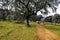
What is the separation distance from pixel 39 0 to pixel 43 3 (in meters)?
1.26

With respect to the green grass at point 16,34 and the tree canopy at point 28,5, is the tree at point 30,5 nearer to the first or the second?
the tree canopy at point 28,5

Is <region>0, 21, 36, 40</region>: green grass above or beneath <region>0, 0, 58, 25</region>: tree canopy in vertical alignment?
beneath

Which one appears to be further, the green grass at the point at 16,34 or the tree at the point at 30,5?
the tree at the point at 30,5

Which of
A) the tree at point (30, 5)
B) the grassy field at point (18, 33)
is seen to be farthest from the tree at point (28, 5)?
the grassy field at point (18, 33)

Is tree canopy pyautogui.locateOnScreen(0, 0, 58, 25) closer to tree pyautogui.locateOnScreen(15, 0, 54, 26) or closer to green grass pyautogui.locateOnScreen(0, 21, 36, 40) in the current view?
tree pyautogui.locateOnScreen(15, 0, 54, 26)

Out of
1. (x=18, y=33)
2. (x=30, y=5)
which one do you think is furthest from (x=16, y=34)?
(x=30, y=5)

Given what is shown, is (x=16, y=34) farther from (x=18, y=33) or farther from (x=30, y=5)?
(x=30, y=5)

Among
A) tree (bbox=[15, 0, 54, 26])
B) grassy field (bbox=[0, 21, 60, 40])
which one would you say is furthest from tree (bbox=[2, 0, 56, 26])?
grassy field (bbox=[0, 21, 60, 40])

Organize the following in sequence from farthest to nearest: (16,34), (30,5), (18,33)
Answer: (30,5) → (18,33) → (16,34)

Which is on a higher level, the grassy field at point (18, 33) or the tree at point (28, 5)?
the tree at point (28, 5)

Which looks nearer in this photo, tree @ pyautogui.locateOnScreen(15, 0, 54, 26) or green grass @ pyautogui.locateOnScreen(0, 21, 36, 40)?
green grass @ pyautogui.locateOnScreen(0, 21, 36, 40)

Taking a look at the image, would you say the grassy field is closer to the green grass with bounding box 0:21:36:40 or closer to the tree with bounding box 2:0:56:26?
the green grass with bounding box 0:21:36:40

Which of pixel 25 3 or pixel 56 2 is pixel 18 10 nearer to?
pixel 25 3

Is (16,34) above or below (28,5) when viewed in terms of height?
below
